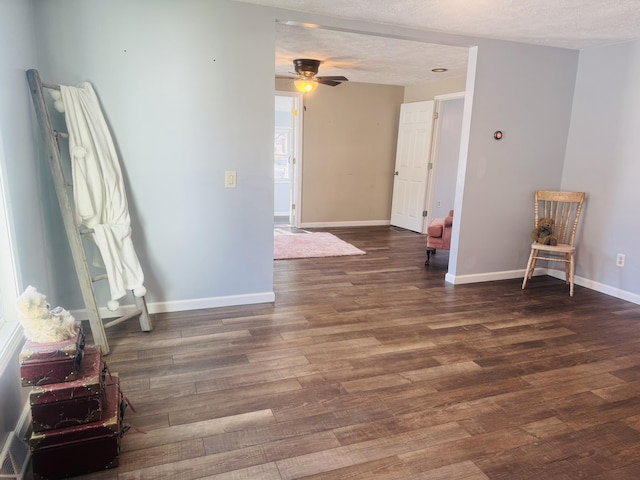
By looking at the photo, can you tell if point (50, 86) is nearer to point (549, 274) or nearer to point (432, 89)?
point (549, 274)

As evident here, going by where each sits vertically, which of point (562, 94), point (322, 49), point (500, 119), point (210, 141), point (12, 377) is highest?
point (322, 49)

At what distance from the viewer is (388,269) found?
4727 mm

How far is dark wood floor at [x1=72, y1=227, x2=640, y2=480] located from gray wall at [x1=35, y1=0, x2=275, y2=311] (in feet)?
1.54

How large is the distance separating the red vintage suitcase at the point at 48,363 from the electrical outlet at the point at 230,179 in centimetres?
182

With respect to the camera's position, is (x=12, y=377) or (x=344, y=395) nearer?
(x=12, y=377)

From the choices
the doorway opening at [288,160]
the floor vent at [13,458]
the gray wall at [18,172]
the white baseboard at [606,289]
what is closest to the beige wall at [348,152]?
the doorway opening at [288,160]

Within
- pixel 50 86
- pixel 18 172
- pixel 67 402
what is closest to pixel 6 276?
pixel 18 172

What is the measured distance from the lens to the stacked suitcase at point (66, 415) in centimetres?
161

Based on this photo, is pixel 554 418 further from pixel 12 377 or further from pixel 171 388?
pixel 12 377

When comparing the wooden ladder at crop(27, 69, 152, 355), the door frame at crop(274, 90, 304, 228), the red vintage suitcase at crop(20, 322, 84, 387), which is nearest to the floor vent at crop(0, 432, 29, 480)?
the red vintage suitcase at crop(20, 322, 84, 387)

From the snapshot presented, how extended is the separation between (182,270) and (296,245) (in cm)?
245

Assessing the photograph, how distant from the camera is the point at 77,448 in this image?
1666mm

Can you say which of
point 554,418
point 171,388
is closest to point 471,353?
point 554,418

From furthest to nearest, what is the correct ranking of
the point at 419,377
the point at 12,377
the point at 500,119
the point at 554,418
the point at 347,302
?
the point at 500,119
the point at 347,302
the point at 419,377
the point at 554,418
the point at 12,377
